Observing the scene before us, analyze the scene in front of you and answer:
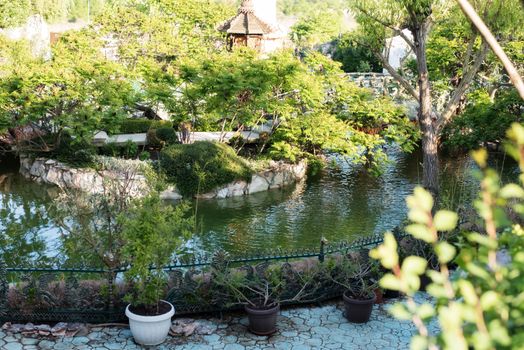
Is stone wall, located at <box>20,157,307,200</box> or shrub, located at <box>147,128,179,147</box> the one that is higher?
shrub, located at <box>147,128,179,147</box>

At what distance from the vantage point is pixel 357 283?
26.6ft

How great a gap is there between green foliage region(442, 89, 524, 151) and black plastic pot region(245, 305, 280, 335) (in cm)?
1067

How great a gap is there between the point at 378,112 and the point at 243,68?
140 inches

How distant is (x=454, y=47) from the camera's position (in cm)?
2042

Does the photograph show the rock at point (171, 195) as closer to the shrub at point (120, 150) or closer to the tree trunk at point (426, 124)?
the shrub at point (120, 150)

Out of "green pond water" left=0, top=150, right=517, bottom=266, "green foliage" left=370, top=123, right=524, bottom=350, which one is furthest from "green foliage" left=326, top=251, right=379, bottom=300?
"green foliage" left=370, top=123, right=524, bottom=350

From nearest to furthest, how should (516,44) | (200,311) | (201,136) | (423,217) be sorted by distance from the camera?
(423,217), (200,311), (201,136), (516,44)

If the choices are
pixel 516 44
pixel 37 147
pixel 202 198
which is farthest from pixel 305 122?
pixel 516 44

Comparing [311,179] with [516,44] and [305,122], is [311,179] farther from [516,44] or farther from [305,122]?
[516,44]

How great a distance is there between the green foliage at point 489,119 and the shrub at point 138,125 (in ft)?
26.8

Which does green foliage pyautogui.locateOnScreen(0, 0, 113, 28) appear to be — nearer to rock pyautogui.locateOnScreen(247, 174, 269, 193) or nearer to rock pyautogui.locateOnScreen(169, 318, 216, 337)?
rock pyautogui.locateOnScreen(247, 174, 269, 193)

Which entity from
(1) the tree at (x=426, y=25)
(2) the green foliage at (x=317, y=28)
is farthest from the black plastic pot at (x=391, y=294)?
(2) the green foliage at (x=317, y=28)

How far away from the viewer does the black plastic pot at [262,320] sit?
24.1 ft

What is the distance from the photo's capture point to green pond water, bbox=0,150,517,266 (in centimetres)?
1130
